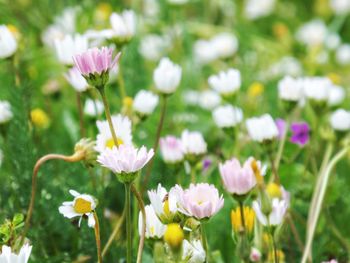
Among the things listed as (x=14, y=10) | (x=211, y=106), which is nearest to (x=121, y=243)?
(x=211, y=106)

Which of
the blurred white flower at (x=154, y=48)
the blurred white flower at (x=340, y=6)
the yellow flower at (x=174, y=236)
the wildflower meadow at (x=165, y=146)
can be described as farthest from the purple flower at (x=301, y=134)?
the blurred white flower at (x=340, y=6)

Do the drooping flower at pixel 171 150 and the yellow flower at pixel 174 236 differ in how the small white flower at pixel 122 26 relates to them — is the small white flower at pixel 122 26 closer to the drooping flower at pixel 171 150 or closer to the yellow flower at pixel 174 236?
the drooping flower at pixel 171 150

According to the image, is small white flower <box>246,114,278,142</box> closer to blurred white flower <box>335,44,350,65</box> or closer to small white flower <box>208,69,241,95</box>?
small white flower <box>208,69,241,95</box>

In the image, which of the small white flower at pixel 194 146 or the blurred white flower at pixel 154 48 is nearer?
the small white flower at pixel 194 146

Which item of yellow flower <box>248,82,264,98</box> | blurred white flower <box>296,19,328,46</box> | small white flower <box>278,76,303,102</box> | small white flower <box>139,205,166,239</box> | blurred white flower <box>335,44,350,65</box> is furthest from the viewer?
blurred white flower <box>296,19,328,46</box>

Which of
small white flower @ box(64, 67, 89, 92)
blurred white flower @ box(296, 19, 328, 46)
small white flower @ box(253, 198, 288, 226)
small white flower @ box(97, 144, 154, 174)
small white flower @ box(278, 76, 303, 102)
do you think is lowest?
blurred white flower @ box(296, 19, 328, 46)

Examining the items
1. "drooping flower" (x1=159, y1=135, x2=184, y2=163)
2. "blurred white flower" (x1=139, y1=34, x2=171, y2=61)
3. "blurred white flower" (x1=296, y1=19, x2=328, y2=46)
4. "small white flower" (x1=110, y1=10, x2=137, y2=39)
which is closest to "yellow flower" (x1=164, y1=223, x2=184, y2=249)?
"drooping flower" (x1=159, y1=135, x2=184, y2=163)
